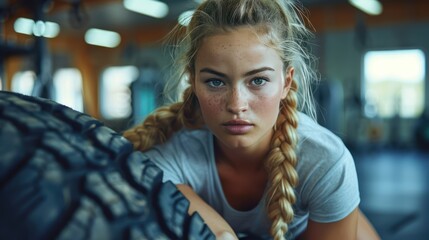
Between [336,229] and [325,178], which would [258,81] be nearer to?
[325,178]

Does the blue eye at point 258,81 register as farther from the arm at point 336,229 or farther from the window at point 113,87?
the window at point 113,87

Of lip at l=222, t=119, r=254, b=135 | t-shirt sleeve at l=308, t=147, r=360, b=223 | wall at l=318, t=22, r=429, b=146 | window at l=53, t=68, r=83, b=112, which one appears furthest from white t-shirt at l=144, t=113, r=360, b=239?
window at l=53, t=68, r=83, b=112

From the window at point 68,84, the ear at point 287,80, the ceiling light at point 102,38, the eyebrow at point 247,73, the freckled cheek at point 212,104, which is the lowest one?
the window at point 68,84

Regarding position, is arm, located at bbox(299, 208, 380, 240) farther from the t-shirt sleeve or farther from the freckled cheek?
the freckled cheek

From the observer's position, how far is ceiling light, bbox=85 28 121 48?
969 centimetres

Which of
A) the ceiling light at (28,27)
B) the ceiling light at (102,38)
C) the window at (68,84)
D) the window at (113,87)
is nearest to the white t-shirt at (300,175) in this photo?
the ceiling light at (28,27)

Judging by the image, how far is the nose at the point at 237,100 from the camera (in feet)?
2.55

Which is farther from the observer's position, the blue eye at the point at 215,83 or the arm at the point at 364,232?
the arm at the point at 364,232

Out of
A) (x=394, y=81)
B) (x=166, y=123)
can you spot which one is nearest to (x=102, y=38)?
(x=394, y=81)

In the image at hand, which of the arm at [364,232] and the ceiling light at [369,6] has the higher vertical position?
the ceiling light at [369,6]

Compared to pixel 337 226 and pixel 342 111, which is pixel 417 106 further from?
pixel 337 226

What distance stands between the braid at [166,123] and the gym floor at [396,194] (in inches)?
55.2

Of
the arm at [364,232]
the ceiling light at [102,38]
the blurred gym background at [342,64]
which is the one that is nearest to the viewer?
the arm at [364,232]

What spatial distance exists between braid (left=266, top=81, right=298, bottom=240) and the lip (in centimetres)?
12
